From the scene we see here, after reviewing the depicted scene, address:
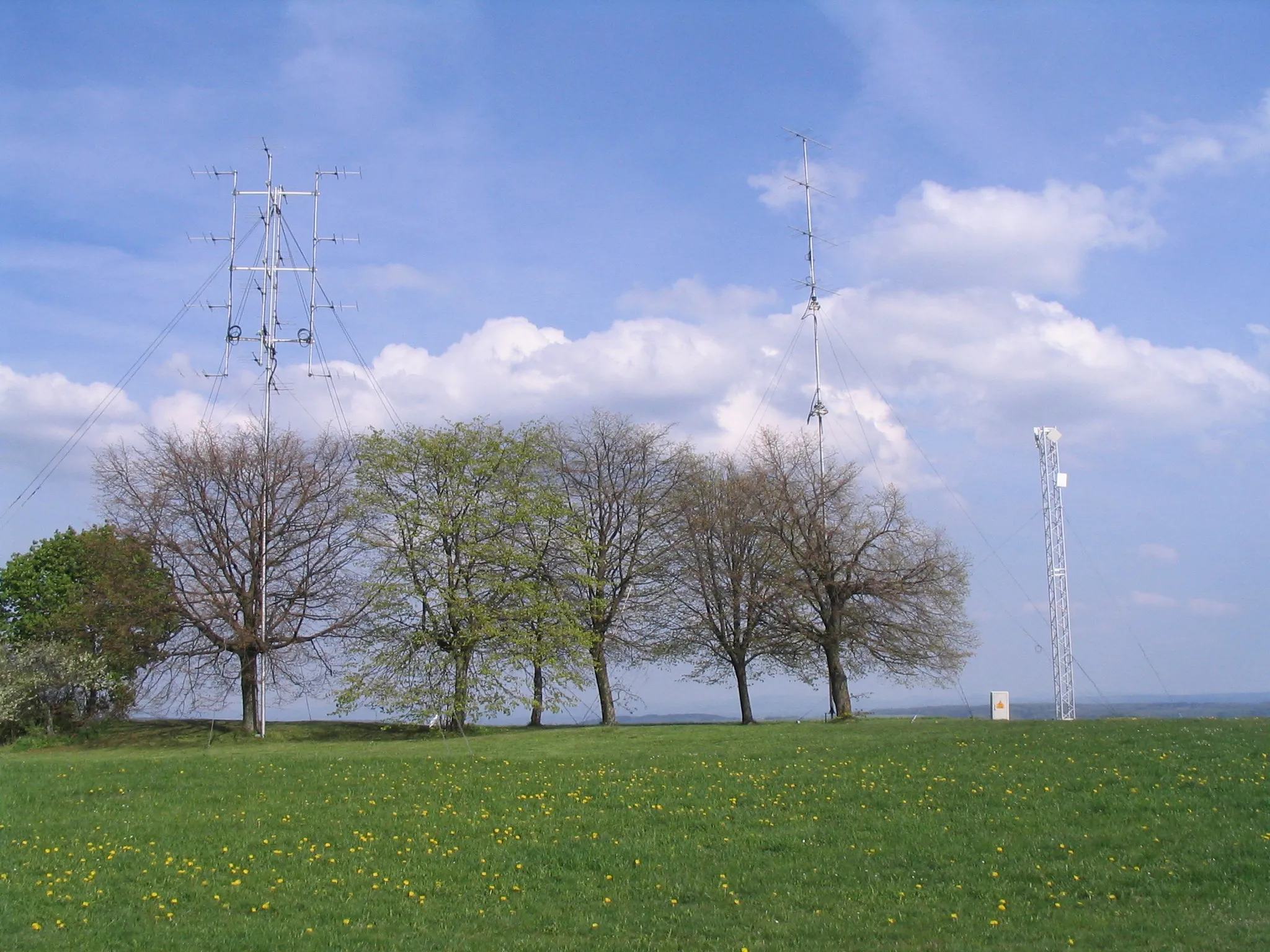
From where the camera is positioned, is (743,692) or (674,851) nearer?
(674,851)

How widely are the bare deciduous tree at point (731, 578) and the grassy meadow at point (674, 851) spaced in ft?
52.1

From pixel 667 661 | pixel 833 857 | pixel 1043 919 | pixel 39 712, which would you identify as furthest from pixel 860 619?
pixel 39 712

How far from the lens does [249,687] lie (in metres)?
39.9

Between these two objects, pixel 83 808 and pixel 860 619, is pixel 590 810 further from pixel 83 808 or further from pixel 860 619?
pixel 860 619

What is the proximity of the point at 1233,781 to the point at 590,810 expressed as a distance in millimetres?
10197

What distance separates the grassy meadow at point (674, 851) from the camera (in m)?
10.9

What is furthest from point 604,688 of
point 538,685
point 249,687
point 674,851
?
point 674,851

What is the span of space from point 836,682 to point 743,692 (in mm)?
3976

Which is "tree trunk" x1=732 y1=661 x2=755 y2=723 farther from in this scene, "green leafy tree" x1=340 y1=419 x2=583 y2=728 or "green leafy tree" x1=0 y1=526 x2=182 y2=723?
"green leafy tree" x1=0 y1=526 x2=182 y2=723

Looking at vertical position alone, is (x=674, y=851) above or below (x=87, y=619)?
below

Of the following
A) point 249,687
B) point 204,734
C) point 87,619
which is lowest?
point 204,734

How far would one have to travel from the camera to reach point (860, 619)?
37031 millimetres

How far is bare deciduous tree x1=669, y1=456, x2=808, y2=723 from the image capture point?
38.1m

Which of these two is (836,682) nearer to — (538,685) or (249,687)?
(538,685)
